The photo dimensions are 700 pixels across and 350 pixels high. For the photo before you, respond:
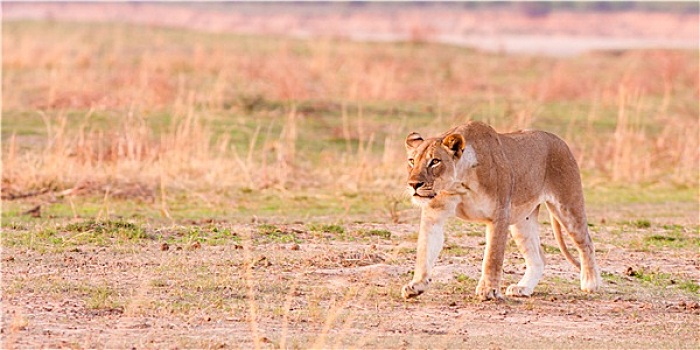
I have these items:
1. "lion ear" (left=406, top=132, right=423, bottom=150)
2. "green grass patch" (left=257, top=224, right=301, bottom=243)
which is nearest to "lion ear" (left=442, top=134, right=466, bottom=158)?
"lion ear" (left=406, top=132, right=423, bottom=150)

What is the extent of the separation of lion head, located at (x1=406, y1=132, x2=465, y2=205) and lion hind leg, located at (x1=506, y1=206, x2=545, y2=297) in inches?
45.8

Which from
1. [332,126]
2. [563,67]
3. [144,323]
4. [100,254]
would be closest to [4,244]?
[100,254]

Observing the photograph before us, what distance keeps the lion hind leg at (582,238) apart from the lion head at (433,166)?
4.18ft

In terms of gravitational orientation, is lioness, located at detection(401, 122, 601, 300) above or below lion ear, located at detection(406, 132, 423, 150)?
below

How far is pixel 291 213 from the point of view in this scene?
13484 millimetres

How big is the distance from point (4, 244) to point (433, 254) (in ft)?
13.2

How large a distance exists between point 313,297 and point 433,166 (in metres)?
1.35

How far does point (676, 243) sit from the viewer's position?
11719 mm

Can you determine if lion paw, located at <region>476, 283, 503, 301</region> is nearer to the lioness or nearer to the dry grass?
the lioness

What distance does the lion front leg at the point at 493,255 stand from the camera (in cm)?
844

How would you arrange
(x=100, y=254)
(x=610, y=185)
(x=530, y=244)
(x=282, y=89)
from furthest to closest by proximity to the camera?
(x=282, y=89) → (x=610, y=185) → (x=100, y=254) → (x=530, y=244)

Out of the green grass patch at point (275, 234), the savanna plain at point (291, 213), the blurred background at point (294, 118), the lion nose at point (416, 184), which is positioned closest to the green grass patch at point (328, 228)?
the savanna plain at point (291, 213)

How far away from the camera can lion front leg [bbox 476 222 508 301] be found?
844cm

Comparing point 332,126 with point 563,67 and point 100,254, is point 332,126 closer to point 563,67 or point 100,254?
point 100,254
